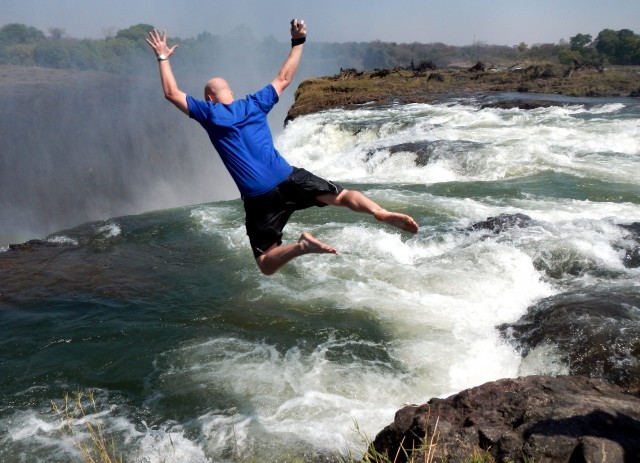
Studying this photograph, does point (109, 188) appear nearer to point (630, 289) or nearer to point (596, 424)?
point (630, 289)

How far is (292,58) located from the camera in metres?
4.29

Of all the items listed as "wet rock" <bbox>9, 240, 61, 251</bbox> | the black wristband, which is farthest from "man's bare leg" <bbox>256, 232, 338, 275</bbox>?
"wet rock" <bbox>9, 240, 61, 251</bbox>

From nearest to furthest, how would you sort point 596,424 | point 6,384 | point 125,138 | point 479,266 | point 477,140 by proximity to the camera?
point 596,424
point 6,384
point 479,266
point 477,140
point 125,138

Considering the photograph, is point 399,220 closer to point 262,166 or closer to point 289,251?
point 289,251

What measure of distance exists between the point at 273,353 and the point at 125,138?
1059 inches

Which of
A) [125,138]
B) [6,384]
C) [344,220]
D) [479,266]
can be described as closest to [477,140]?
[344,220]

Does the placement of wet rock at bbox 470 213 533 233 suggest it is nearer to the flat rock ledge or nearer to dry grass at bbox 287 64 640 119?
the flat rock ledge

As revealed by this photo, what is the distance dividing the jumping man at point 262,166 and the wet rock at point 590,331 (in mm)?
2141

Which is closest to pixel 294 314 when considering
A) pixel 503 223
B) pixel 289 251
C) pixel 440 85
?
pixel 289 251

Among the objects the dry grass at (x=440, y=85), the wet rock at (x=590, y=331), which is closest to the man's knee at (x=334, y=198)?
the wet rock at (x=590, y=331)

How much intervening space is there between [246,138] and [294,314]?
3319mm

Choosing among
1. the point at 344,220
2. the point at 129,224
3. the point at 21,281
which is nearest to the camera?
the point at 21,281

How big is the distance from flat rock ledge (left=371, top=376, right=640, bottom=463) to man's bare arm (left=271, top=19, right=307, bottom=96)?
243 cm

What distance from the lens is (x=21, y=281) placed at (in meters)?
8.83
